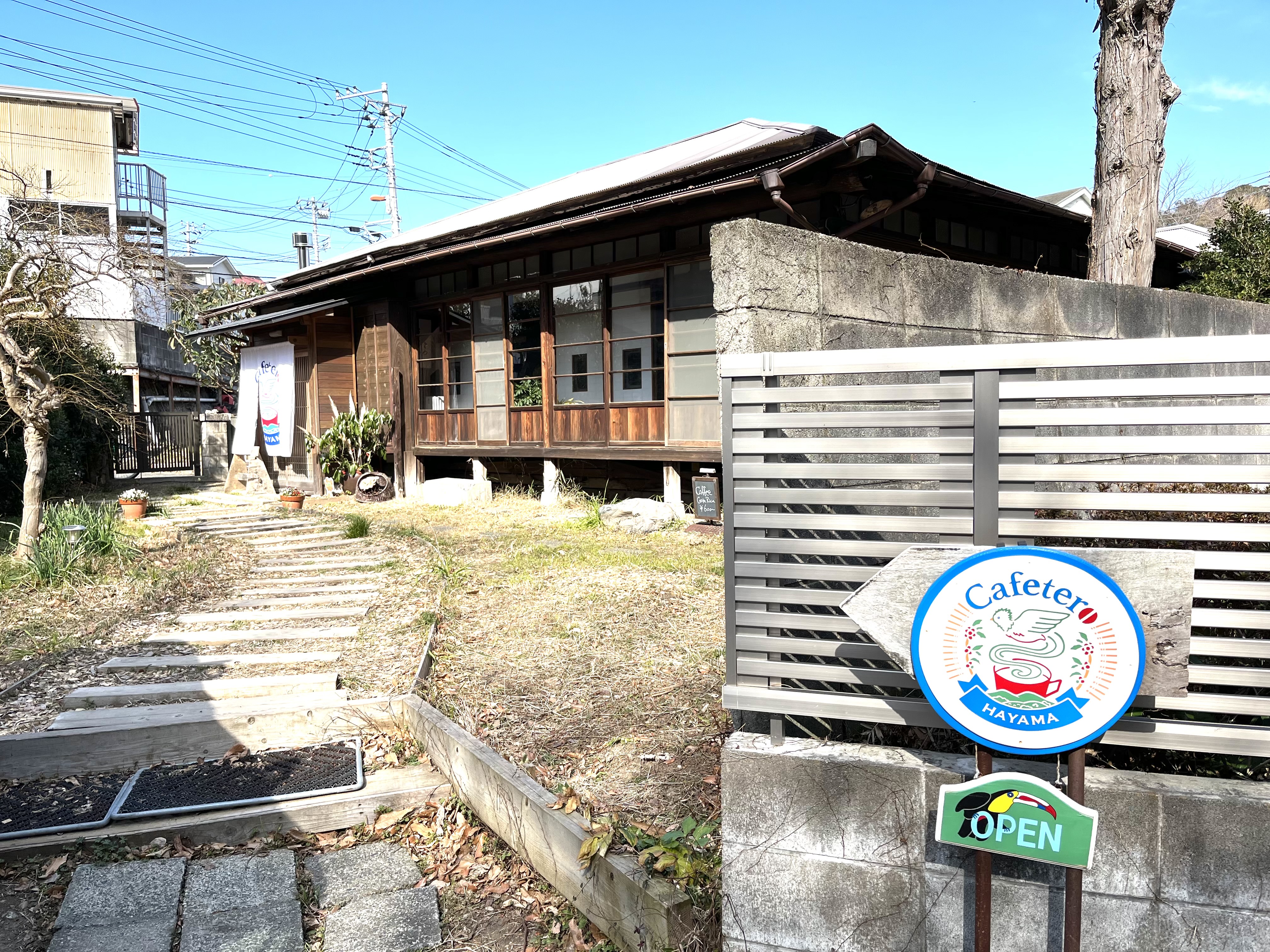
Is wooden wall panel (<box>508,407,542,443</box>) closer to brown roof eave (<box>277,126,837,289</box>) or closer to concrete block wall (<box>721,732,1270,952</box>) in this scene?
brown roof eave (<box>277,126,837,289</box>)

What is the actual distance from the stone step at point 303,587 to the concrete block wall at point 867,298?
17.9 feet

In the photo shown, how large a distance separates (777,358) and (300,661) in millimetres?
4270

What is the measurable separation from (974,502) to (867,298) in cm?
112

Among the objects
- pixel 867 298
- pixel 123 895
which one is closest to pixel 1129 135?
pixel 867 298

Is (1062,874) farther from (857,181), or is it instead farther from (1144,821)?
(857,181)

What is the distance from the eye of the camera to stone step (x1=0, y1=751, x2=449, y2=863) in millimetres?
3439

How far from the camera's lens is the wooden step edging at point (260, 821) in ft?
11.3

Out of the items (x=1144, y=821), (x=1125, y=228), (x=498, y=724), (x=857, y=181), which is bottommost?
(x=498, y=724)

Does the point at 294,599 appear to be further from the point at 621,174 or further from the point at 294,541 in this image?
the point at 621,174

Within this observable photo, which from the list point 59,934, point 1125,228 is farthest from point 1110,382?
point 1125,228

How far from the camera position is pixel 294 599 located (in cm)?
709

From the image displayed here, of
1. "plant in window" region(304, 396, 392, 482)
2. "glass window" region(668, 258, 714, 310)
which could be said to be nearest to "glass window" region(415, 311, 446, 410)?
"plant in window" region(304, 396, 392, 482)

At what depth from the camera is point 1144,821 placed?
2.03 m

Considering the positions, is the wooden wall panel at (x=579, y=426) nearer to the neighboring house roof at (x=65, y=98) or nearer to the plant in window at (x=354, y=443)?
the plant in window at (x=354, y=443)
